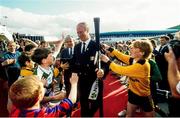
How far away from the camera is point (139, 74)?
4410 mm

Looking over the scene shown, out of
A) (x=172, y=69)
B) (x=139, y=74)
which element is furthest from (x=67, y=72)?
(x=172, y=69)

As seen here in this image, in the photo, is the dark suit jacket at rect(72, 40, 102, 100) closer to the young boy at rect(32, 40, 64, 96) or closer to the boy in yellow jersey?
the boy in yellow jersey

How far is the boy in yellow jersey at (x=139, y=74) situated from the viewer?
4.34 metres

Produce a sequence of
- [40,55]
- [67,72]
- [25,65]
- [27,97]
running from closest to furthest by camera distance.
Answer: [27,97] < [40,55] < [25,65] < [67,72]

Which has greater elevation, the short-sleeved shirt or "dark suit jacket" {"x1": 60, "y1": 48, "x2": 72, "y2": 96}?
the short-sleeved shirt

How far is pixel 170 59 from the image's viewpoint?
2.79 meters

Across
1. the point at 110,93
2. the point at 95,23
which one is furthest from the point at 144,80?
the point at 110,93

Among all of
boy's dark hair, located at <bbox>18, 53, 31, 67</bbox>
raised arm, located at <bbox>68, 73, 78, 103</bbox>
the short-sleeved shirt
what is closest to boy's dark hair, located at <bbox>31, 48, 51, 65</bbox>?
boy's dark hair, located at <bbox>18, 53, 31, 67</bbox>

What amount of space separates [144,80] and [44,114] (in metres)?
2.48

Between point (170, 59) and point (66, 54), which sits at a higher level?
point (170, 59)

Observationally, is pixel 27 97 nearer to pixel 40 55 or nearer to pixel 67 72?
pixel 40 55

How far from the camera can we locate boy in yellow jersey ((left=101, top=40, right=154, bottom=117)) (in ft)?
14.3

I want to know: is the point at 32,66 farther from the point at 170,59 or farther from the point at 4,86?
the point at 170,59

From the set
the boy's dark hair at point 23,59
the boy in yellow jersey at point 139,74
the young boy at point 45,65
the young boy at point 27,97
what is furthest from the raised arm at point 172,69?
the boy's dark hair at point 23,59
